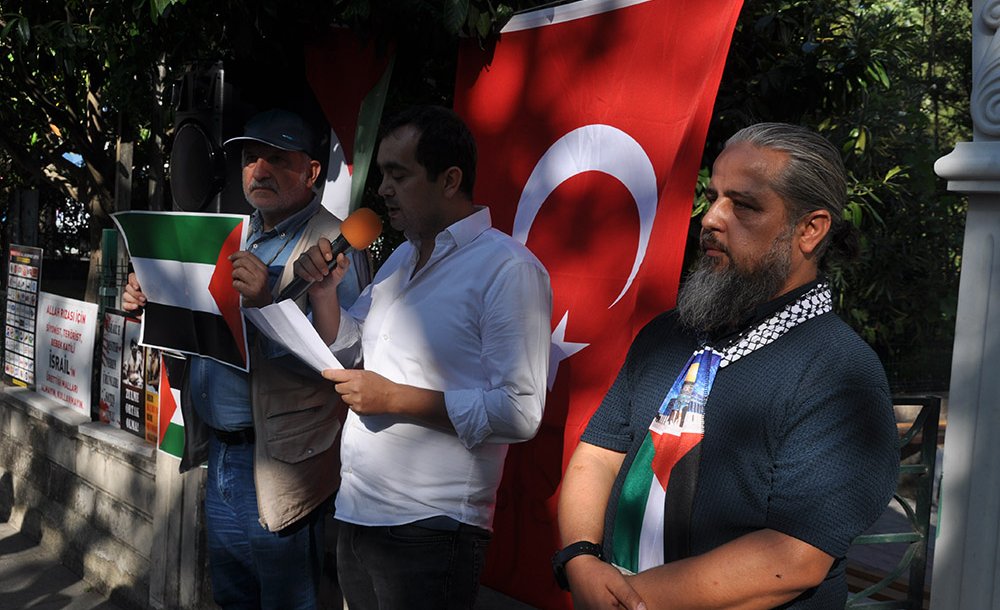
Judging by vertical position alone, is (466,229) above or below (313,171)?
below

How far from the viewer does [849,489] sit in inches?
68.5

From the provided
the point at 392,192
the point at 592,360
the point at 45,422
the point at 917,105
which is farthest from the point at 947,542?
the point at 917,105

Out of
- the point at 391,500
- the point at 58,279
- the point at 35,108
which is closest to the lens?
the point at 391,500

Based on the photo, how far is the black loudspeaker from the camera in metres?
3.96

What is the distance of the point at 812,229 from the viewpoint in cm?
192

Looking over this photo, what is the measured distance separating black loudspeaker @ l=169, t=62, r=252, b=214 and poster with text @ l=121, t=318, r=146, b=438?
151 cm

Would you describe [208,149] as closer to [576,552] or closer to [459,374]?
[459,374]

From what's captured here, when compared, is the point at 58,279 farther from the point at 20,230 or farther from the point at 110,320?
the point at 110,320

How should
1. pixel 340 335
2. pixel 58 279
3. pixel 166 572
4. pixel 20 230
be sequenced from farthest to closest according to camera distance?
pixel 58 279 → pixel 20 230 → pixel 166 572 → pixel 340 335

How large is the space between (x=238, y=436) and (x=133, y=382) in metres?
2.13

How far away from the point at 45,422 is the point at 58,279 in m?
18.4

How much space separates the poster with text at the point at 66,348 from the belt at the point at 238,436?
8.54 ft

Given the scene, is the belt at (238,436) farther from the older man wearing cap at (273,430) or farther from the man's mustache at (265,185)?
the man's mustache at (265,185)

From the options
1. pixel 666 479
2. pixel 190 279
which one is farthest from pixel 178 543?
pixel 666 479
